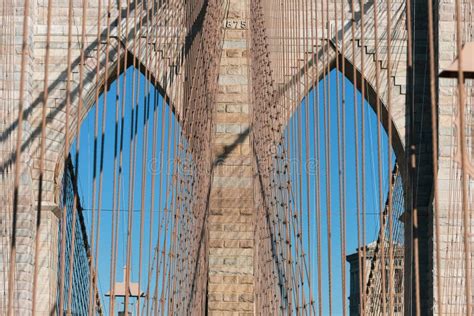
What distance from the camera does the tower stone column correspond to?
1295 centimetres

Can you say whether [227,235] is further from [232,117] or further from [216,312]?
[232,117]

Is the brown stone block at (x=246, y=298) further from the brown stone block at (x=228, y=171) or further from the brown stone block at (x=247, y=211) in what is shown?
the brown stone block at (x=228, y=171)

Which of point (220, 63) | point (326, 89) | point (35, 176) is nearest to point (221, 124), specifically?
point (220, 63)

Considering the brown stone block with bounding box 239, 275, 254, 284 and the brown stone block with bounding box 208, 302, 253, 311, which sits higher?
the brown stone block with bounding box 239, 275, 254, 284

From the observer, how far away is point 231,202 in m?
13.0

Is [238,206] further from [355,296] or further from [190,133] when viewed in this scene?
[355,296]

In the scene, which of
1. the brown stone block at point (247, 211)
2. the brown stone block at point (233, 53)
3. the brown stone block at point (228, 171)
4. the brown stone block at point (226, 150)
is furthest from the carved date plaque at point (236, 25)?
the brown stone block at point (247, 211)

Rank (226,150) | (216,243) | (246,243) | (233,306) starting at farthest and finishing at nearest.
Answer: (226,150) < (246,243) < (216,243) < (233,306)

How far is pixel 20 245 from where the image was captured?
14234 millimetres

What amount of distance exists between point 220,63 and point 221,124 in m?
0.71

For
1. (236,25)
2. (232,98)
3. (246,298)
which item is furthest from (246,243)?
(236,25)

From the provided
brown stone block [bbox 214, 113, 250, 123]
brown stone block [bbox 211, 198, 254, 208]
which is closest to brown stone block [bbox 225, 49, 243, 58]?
brown stone block [bbox 214, 113, 250, 123]

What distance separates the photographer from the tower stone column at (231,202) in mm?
12953

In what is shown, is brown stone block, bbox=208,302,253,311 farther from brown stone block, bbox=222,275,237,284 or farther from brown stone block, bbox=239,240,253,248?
brown stone block, bbox=239,240,253,248
